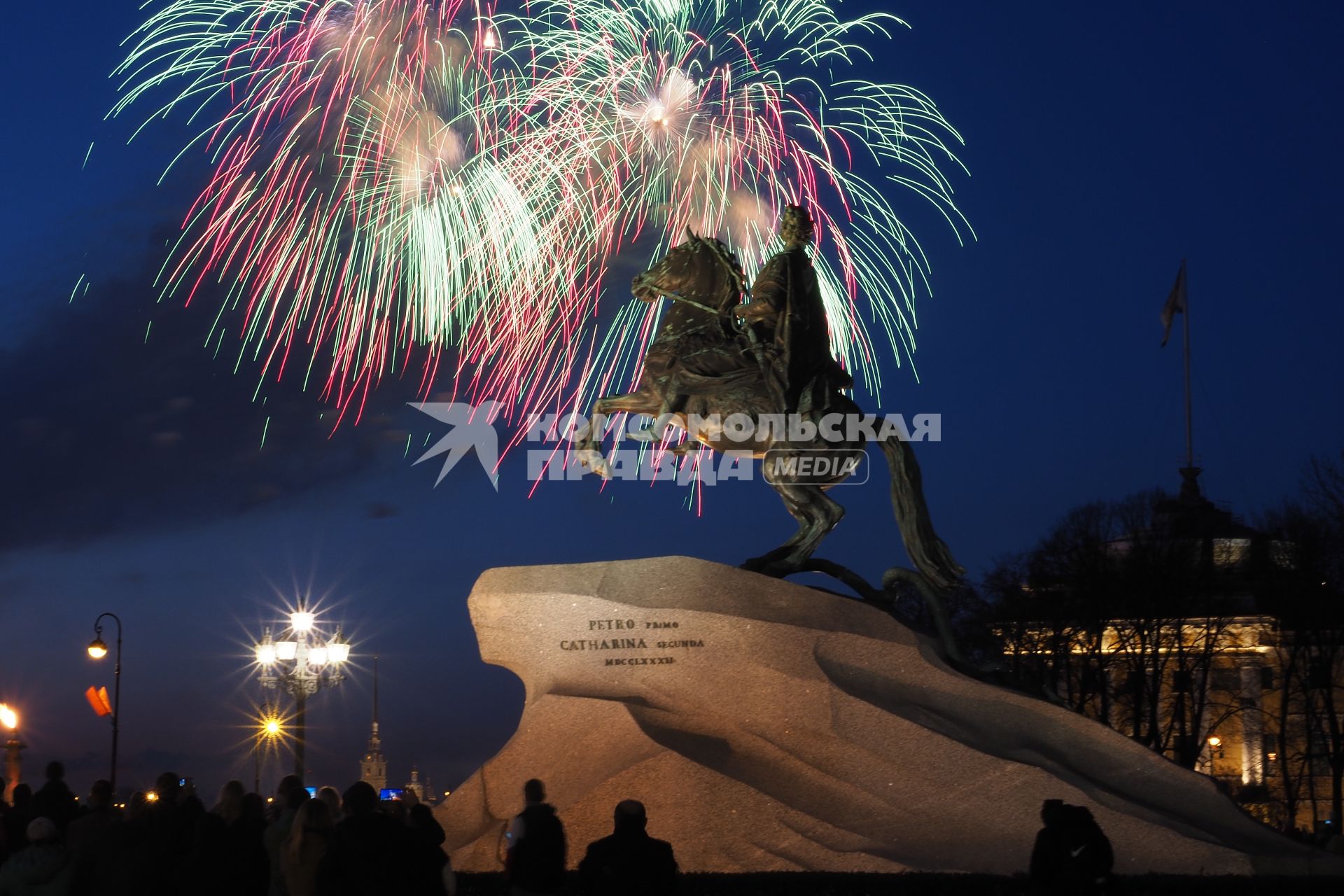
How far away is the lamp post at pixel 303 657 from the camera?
2155 centimetres

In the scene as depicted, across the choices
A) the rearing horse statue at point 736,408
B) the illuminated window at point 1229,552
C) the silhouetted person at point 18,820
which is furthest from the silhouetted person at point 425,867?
the illuminated window at point 1229,552

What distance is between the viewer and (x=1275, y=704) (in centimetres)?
5509

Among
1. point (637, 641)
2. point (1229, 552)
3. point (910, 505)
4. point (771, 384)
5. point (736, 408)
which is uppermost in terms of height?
point (1229, 552)

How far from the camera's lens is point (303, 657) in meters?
21.6

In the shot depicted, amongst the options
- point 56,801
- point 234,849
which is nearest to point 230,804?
point 234,849

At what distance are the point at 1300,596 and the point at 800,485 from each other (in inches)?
870

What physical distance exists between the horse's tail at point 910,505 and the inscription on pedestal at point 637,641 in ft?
10.1

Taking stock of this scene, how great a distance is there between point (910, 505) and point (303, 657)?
9538 mm

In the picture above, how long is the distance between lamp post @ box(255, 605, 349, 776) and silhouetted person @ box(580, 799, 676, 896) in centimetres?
1431

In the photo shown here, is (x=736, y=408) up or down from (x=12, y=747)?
up

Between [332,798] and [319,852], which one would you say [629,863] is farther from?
[332,798]

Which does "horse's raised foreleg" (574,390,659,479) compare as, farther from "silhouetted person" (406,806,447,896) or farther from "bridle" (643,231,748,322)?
"silhouetted person" (406,806,447,896)

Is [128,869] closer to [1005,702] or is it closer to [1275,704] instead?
[1005,702]

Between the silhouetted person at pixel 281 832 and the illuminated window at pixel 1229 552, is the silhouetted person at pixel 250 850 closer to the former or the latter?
the silhouetted person at pixel 281 832
